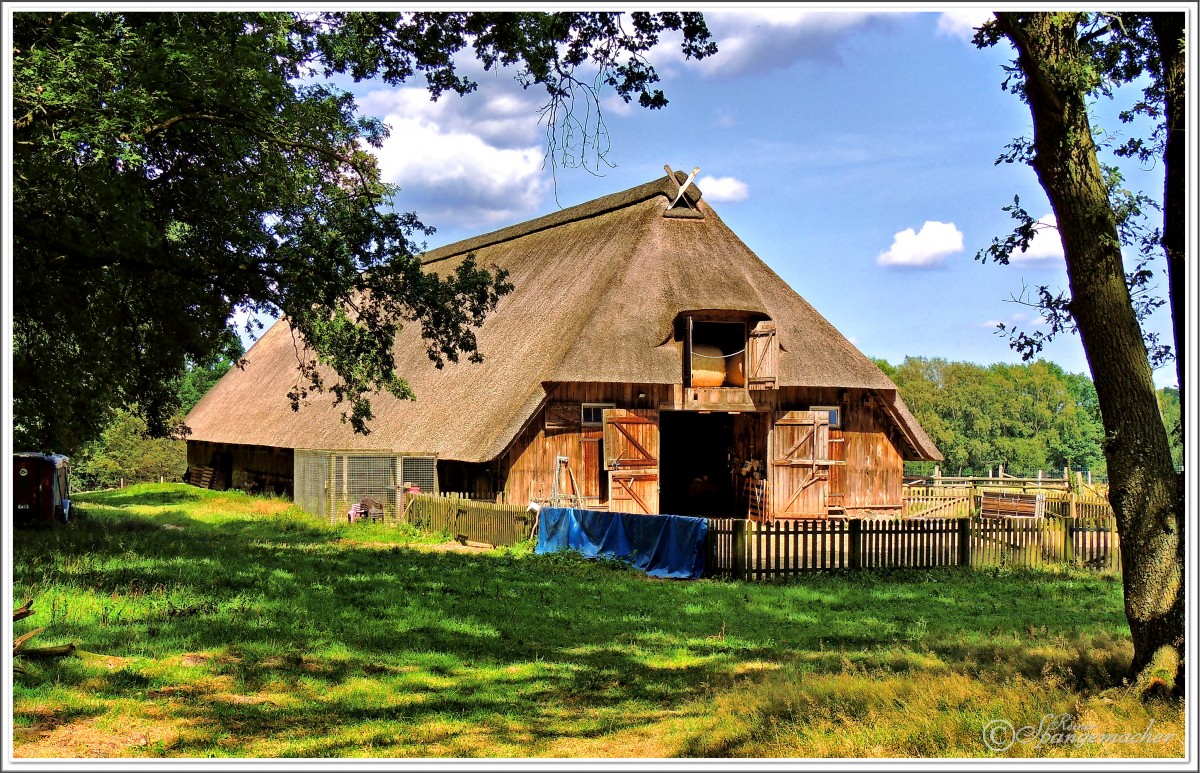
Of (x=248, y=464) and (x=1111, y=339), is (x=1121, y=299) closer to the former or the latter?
(x=1111, y=339)

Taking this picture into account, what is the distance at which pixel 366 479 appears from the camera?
2725 cm

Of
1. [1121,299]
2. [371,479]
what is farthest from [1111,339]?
[371,479]

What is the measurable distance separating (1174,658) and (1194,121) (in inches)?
154

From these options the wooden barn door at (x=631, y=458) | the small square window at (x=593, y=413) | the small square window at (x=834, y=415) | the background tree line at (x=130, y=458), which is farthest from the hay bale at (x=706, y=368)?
the background tree line at (x=130, y=458)

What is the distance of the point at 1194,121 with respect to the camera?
671cm

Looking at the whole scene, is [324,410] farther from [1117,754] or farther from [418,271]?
[1117,754]

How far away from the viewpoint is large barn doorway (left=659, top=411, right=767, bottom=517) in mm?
28656

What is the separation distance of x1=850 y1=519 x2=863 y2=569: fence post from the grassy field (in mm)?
472

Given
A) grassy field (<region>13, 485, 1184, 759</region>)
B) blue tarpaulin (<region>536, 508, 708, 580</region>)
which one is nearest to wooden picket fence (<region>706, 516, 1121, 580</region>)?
blue tarpaulin (<region>536, 508, 708, 580</region>)

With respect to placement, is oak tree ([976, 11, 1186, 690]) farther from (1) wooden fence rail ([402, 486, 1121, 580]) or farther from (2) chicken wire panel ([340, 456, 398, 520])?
(2) chicken wire panel ([340, 456, 398, 520])

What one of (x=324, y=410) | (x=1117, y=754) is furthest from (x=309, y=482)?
(x=1117, y=754)

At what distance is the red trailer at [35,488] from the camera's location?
2288cm

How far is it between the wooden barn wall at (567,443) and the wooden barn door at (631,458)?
380 mm

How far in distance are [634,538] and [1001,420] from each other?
235ft
